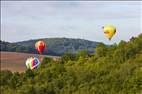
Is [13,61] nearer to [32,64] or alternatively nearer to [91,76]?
[32,64]

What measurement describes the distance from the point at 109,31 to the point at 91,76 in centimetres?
513

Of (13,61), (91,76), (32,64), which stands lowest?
(91,76)

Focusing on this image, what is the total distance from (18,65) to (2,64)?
629 cm

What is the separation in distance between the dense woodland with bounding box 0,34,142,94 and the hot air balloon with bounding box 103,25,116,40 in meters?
3.65

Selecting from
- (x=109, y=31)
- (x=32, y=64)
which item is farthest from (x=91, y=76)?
(x=32, y=64)

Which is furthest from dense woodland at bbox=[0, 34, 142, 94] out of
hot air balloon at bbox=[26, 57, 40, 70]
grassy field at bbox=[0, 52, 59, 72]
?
grassy field at bbox=[0, 52, 59, 72]

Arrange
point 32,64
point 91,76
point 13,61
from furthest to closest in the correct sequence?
1. point 13,61
2. point 32,64
3. point 91,76

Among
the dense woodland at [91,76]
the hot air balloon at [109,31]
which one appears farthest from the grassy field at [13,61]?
the hot air balloon at [109,31]

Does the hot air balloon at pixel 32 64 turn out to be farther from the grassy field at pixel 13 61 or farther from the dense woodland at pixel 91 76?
the grassy field at pixel 13 61

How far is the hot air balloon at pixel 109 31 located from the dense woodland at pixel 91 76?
365 cm

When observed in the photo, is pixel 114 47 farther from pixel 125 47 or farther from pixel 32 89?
pixel 32 89

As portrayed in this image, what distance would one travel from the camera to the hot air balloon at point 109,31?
54469mm

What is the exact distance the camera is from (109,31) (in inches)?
2167

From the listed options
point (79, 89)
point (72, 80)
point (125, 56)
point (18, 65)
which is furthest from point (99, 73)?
point (18, 65)
